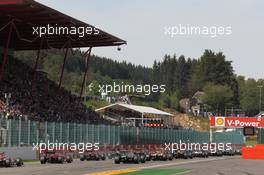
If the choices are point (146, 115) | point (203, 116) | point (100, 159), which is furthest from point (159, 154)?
point (203, 116)

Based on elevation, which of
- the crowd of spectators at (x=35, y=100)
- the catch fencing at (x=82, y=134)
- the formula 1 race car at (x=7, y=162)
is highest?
the crowd of spectators at (x=35, y=100)

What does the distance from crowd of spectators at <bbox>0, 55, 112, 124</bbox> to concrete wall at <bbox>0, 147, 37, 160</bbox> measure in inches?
115

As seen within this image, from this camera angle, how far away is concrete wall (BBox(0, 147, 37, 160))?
4134 centimetres

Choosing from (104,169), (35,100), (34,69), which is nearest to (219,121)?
(34,69)

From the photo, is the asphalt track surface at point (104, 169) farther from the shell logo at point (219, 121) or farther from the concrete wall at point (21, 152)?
the shell logo at point (219, 121)

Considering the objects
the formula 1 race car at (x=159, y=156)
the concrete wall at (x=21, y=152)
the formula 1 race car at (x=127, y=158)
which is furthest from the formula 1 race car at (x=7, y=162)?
the formula 1 race car at (x=159, y=156)

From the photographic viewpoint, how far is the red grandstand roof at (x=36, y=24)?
162 ft

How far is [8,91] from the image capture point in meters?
52.7

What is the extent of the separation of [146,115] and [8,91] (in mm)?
46815

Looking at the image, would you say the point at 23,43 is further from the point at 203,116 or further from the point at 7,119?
the point at 203,116

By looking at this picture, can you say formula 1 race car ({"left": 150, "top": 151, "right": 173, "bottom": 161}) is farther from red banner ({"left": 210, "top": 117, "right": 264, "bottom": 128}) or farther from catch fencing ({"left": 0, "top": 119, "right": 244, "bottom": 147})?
red banner ({"left": 210, "top": 117, "right": 264, "bottom": 128})

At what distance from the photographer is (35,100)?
57594 mm

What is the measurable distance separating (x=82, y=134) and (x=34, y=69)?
43.6 feet

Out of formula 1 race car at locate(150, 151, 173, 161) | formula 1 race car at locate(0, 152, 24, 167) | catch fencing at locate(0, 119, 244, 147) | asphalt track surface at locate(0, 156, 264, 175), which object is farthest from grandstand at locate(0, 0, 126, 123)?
asphalt track surface at locate(0, 156, 264, 175)
